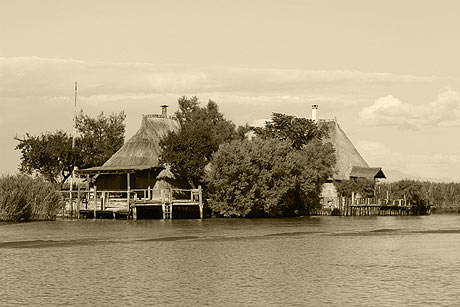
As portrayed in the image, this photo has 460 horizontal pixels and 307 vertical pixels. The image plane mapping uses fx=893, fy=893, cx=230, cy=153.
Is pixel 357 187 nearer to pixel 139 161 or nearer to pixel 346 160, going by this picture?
pixel 346 160

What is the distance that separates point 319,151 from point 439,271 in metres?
51.1

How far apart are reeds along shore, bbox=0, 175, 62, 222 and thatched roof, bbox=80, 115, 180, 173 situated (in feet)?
35.0

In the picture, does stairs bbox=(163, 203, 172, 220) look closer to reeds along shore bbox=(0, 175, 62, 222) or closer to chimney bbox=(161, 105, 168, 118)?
reeds along shore bbox=(0, 175, 62, 222)

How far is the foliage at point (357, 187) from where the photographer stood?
8494cm

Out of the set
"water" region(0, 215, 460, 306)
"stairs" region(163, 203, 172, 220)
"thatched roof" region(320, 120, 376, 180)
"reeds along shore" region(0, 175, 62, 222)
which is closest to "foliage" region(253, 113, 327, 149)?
"thatched roof" region(320, 120, 376, 180)

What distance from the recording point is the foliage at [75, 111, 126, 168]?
9619 cm

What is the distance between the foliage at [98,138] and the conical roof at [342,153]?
24.9m

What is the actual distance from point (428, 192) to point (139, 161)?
3768cm

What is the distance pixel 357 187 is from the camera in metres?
85.5

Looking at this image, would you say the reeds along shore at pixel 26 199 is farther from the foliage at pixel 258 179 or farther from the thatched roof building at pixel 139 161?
the foliage at pixel 258 179

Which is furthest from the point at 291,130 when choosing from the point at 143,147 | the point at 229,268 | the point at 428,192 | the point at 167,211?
the point at 229,268

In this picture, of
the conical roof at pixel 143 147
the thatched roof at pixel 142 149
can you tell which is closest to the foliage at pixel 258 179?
the thatched roof at pixel 142 149

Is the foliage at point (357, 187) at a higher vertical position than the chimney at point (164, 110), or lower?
lower

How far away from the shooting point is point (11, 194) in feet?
191
